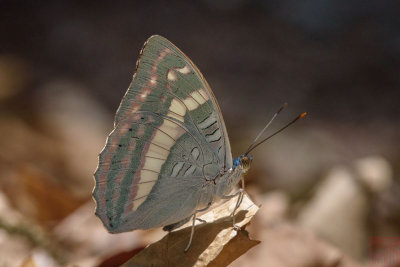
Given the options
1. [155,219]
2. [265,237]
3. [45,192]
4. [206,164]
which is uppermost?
[206,164]

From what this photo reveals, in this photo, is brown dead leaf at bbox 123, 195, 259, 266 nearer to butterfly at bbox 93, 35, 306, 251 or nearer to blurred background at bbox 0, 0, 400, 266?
butterfly at bbox 93, 35, 306, 251

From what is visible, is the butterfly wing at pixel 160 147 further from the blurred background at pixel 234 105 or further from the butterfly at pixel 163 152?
the blurred background at pixel 234 105

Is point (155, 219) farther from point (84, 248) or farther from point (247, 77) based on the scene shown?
point (247, 77)

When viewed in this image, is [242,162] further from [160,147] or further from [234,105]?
[234,105]

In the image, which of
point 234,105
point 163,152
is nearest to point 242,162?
point 163,152

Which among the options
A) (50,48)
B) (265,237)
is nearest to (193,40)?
(50,48)
